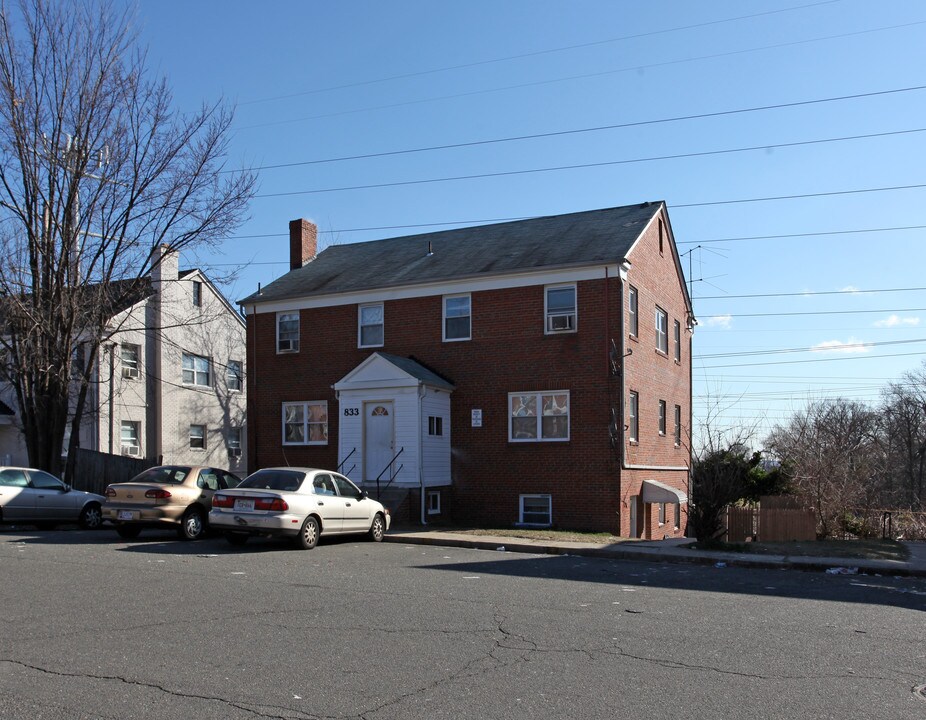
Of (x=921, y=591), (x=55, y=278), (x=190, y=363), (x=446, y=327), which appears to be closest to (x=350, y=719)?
(x=921, y=591)

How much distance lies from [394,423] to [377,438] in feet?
2.65

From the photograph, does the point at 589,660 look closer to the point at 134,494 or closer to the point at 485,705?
the point at 485,705

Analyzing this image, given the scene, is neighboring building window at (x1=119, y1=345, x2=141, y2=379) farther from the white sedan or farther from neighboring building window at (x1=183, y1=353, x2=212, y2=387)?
the white sedan

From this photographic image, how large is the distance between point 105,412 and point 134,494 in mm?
17198

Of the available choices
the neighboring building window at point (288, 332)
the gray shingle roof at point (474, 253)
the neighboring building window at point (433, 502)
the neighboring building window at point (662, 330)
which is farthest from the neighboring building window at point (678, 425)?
the neighboring building window at point (288, 332)

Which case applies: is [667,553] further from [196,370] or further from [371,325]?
[196,370]

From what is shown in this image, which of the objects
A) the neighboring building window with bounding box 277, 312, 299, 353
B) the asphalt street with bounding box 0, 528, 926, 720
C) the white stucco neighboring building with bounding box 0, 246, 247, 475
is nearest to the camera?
the asphalt street with bounding box 0, 528, 926, 720

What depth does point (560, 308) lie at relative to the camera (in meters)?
23.0

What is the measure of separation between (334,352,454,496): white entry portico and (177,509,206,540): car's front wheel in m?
5.92

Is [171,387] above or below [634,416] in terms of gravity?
above

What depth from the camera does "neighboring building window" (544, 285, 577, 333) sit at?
74.7 feet

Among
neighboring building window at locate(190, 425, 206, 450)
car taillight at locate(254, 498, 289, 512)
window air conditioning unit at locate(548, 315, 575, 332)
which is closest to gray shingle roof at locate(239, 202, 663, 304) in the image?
window air conditioning unit at locate(548, 315, 575, 332)

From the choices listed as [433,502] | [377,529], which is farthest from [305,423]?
[377,529]

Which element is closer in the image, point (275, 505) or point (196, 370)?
point (275, 505)
